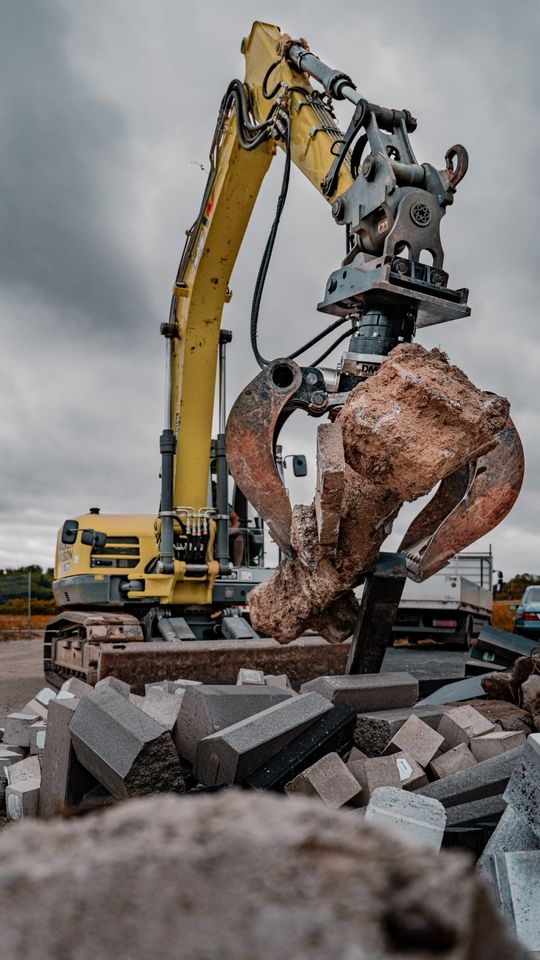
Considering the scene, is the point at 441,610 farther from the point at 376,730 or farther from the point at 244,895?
the point at 244,895

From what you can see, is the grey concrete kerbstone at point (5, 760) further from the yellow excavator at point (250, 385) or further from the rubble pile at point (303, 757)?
the yellow excavator at point (250, 385)

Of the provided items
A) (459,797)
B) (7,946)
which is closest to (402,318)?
(459,797)

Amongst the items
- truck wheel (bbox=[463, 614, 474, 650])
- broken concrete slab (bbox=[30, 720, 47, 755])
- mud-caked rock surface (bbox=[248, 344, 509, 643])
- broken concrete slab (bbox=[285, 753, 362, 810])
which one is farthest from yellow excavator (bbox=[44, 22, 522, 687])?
truck wheel (bbox=[463, 614, 474, 650])

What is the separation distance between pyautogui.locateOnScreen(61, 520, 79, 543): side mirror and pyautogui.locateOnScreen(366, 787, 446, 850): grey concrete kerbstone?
7.46 m

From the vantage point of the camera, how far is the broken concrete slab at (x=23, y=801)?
4.36m

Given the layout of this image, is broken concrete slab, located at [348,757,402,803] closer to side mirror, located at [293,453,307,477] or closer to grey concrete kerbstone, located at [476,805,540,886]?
grey concrete kerbstone, located at [476,805,540,886]

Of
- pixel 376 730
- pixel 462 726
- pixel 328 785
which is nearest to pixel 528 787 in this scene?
pixel 328 785

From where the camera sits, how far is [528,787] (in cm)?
281

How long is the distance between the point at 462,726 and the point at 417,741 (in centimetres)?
51

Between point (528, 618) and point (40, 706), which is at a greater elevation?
point (528, 618)

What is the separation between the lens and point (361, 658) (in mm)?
5391

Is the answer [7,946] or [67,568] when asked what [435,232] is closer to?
[7,946]

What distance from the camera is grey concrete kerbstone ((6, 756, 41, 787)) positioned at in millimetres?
4738

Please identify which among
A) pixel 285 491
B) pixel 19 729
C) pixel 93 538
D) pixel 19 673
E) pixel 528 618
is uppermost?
pixel 285 491
